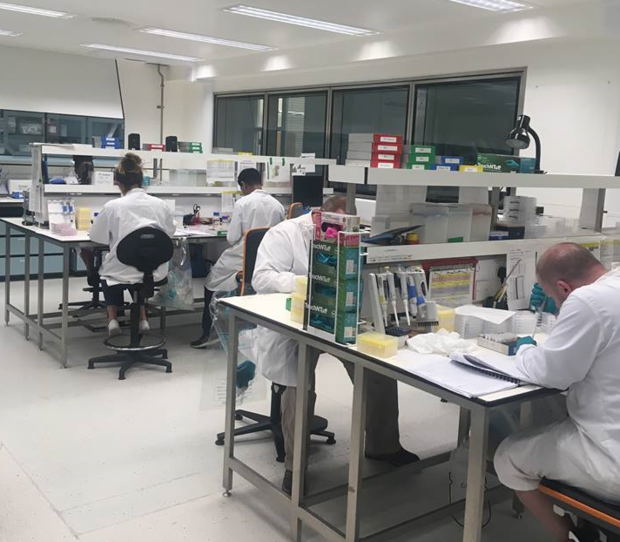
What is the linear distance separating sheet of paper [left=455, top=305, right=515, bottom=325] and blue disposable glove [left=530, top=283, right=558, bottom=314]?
25 centimetres

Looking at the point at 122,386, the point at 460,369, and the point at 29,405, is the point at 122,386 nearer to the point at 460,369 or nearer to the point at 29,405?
the point at 29,405

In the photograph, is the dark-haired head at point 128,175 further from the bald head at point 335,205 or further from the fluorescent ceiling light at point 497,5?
the fluorescent ceiling light at point 497,5

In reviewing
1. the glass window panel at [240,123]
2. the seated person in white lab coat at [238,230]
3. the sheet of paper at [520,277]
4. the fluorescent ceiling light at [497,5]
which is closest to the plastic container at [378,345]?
the sheet of paper at [520,277]

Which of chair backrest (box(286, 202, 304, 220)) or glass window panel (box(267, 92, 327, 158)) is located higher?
glass window panel (box(267, 92, 327, 158))

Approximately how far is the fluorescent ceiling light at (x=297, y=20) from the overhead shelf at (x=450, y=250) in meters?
3.24

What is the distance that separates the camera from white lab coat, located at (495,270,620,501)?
1.71 m

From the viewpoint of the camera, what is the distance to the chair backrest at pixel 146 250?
3746 mm

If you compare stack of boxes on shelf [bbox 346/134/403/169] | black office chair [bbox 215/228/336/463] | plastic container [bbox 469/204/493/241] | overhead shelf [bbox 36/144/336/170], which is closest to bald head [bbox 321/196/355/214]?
stack of boxes on shelf [bbox 346/134/403/169]

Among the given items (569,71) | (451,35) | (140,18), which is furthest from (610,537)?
(140,18)

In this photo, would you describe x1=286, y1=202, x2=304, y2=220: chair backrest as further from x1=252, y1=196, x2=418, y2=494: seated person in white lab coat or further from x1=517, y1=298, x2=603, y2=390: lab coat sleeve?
x1=517, y1=298, x2=603, y2=390: lab coat sleeve

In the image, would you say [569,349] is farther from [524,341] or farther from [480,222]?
[480,222]

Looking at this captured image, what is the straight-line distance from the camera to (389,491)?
8.80ft

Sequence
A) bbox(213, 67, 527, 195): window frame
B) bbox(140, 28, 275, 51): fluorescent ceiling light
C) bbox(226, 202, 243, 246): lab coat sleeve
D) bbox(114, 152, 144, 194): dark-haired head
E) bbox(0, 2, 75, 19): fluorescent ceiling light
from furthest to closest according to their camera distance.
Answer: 1. bbox(140, 28, 275, 51): fluorescent ceiling light
2. bbox(0, 2, 75, 19): fluorescent ceiling light
3. bbox(213, 67, 527, 195): window frame
4. bbox(226, 202, 243, 246): lab coat sleeve
5. bbox(114, 152, 144, 194): dark-haired head

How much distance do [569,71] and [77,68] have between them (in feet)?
18.4
